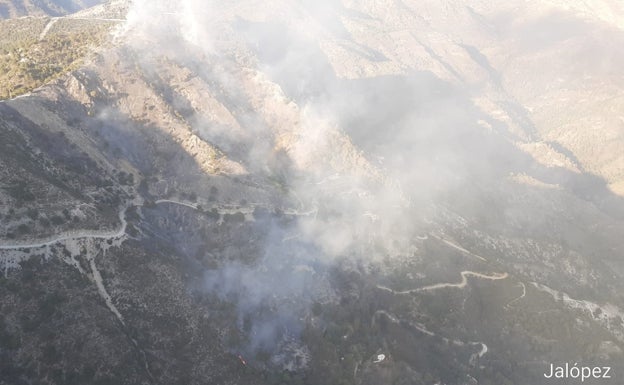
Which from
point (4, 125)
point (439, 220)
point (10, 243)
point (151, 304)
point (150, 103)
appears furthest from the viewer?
point (439, 220)

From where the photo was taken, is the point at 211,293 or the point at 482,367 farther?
the point at 482,367

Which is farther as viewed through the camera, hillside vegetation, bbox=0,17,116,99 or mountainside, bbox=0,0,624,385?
hillside vegetation, bbox=0,17,116,99

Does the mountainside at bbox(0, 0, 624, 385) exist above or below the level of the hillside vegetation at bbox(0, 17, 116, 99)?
below

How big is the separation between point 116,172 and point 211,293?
40.0 meters

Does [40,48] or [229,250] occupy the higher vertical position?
[40,48]

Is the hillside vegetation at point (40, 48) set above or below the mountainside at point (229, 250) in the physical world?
above

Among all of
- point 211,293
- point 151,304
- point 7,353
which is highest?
point 7,353

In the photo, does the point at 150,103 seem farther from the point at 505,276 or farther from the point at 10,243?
the point at 505,276

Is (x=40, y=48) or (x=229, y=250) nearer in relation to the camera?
(x=229, y=250)

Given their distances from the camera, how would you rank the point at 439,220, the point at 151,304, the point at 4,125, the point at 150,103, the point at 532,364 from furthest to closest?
1. the point at 439,220
2. the point at 150,103
3. the point at 532,364
4. the point at 4,125
5. the point at 151,304

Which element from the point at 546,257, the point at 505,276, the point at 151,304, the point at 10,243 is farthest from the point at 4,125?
the point at 546,257

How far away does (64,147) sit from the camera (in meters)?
119

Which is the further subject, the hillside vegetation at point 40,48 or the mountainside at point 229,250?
the hillside vegetation at point 40,48

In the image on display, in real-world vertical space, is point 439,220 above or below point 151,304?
below
